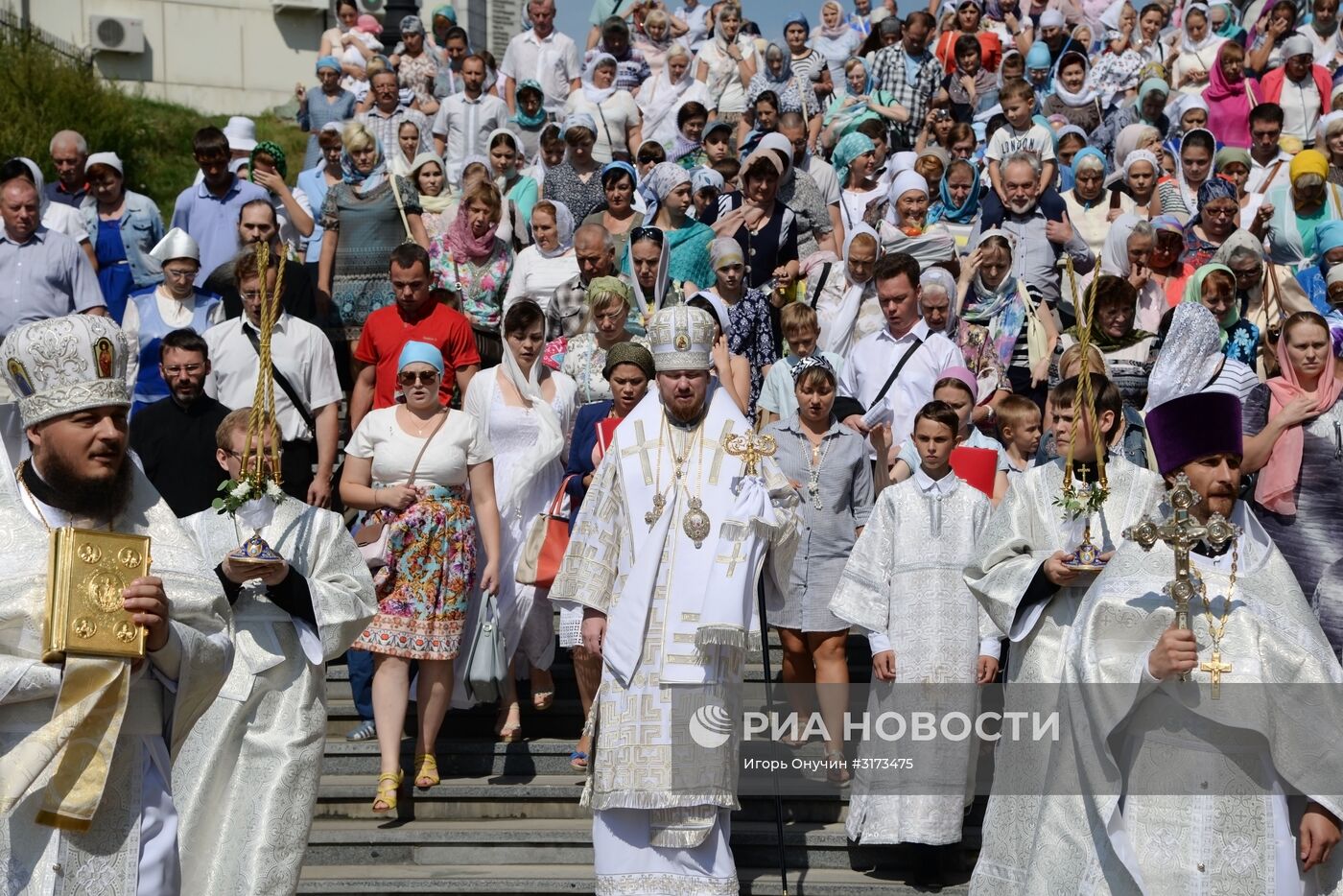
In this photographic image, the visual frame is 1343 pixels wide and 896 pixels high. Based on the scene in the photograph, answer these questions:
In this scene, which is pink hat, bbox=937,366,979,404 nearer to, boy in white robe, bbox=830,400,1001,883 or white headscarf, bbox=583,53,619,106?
boy in white robe, bbox=830,400,1001,883

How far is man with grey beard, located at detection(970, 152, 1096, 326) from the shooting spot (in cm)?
1320

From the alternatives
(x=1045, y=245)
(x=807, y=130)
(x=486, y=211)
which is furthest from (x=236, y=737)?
(x=807, y=130)

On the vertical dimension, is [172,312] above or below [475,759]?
above

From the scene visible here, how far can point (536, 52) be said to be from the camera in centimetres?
1886

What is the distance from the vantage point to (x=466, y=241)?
13.2 m

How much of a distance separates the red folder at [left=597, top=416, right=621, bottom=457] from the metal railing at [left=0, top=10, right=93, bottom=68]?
16.1 m

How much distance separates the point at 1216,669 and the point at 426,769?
460cm

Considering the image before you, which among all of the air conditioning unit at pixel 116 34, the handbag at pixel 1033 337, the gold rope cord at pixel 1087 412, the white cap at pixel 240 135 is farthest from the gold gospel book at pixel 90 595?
the air conditioning unit at pixel 116 34

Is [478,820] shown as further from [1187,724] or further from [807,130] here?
[807,130]

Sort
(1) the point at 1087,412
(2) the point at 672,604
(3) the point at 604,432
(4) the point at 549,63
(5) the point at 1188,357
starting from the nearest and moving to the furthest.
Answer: (5) the point at 1188,357
(1) the point at 1087,412
(2) the point at 672,604
(3) the point at 604,432
(4) the point at 549,63

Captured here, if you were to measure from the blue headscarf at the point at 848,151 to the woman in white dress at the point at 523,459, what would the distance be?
4.86 metres

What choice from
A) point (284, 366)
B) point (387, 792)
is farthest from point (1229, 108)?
point (387, 792)

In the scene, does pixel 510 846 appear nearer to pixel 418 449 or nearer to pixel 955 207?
pixel 418 449

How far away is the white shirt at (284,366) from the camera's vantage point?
35.8 ft
